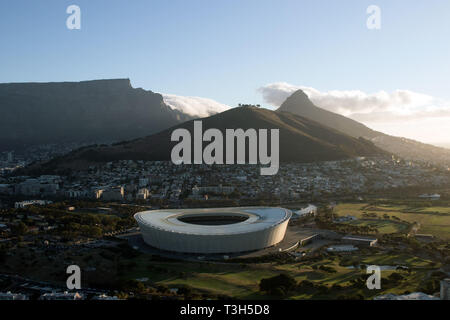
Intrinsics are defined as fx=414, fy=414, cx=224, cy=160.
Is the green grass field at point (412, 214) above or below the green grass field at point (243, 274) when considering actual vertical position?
below

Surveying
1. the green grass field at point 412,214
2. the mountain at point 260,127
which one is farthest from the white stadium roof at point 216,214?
the mountain at point 260,127

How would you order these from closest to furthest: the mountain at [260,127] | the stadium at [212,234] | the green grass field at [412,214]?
the stadium at [212,234] < the green grass field at [412,214] < the mountain at [260,127]

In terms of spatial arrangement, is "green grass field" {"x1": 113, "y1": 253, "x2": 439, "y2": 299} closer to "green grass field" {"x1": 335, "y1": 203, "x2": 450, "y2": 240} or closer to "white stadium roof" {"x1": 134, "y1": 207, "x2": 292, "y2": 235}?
"white stadium roof" {"x1": 134, "y1": 207, "x2": 292, "y2": 235}

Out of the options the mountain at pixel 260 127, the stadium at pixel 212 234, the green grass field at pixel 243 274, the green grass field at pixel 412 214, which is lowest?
the green grass field at pixel 412 214

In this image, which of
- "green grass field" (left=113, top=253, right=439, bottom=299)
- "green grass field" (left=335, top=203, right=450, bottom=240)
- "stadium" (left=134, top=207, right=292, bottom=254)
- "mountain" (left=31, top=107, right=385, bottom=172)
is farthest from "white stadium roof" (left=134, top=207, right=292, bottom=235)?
"mountain" (left=31, top=107, right=385, bottom=172)

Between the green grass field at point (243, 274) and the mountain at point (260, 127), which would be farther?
the mountain at point (260, 127)

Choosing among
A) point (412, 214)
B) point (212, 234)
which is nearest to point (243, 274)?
point (212, 234)

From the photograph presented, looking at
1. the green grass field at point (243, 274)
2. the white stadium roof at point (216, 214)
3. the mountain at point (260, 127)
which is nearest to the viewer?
the green grass field at point (243, 274)

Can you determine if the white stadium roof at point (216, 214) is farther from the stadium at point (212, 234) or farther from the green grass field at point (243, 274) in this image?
the green grass field at point (243, 274)
